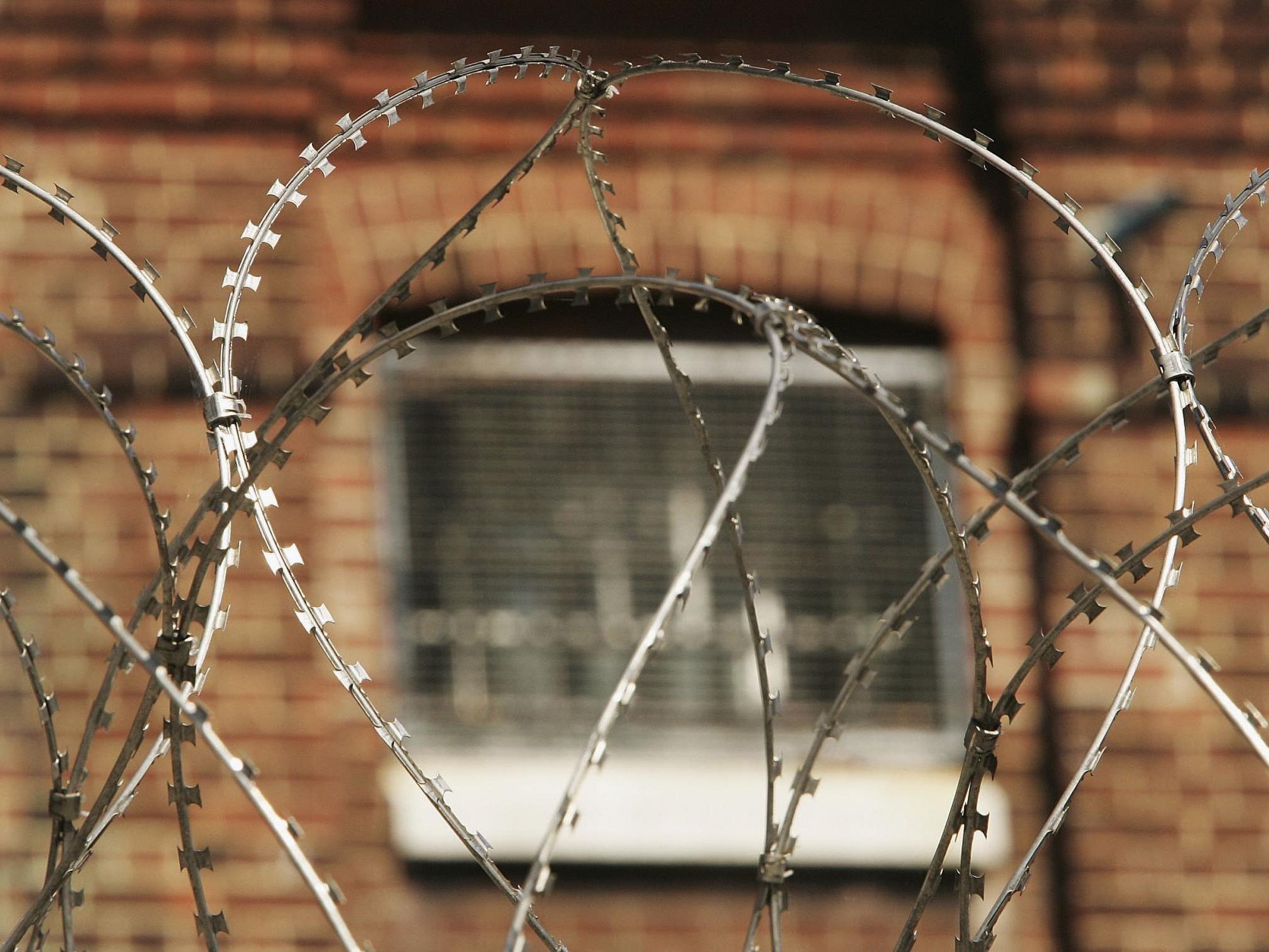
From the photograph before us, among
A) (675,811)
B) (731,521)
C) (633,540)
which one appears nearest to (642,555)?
(633,540)

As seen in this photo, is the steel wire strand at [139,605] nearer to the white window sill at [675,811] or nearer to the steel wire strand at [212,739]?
the steel wire strand at [212,739]

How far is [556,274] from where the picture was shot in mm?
5023

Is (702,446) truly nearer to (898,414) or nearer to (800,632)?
(898,414)

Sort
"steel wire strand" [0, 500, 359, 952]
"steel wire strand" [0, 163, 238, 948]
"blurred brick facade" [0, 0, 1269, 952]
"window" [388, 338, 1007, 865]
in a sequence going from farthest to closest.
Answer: "window" [388, 338, 1007, 865] → "blurred brick facade" [0, 0, 1269, 952] → "steel wire strand" [0, 163, 238, 948] → "steel wire strand" [0, 500, 359, 952]

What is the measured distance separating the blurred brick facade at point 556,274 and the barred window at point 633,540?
162 millimetres

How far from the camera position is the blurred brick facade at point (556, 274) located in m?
4.65

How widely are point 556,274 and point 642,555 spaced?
0.79 m

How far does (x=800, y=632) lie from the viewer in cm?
502

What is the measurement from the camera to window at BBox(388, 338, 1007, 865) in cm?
491

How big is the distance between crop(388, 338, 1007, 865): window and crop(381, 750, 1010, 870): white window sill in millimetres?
24

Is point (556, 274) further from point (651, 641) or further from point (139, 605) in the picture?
point (651, 641)

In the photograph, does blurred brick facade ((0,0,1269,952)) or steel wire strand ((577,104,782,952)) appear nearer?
steel wire strand ((577,104,782,952))

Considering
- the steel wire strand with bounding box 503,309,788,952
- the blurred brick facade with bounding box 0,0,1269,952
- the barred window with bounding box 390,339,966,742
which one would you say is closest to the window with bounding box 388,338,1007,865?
the barred window with bounding box 390,339,966,742

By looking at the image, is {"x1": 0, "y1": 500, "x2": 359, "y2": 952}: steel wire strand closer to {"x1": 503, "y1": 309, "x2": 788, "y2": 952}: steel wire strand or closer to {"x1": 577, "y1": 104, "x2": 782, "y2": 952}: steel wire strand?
{"x1": 503, "y1": 309, "x2": 788, "y2": 952}: steel wire strand
